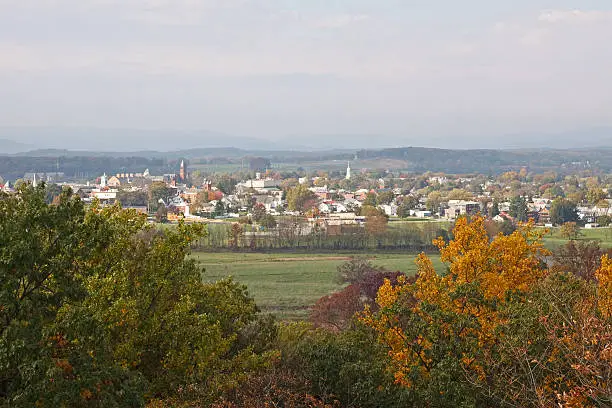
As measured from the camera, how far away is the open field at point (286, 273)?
4851 centimetres

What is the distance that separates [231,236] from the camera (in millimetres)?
76125

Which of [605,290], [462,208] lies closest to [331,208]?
[462,208]

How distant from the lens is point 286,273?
60812mm

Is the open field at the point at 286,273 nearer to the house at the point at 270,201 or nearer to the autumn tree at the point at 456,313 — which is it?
the autumn tree at the point at 456,313

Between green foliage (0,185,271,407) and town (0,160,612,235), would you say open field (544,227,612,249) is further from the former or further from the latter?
green foliage (0,185,271,407)

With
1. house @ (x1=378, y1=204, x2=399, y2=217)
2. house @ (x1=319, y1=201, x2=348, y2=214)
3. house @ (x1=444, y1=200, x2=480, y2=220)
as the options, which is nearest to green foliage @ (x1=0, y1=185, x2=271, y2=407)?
house @ (x1=319, y1=201, x2=348, y2=214)

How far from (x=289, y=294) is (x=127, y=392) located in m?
41.0

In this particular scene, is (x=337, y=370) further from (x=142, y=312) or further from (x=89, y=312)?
(x=89, y=312)

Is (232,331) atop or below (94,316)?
below

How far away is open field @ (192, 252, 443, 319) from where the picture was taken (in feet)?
159

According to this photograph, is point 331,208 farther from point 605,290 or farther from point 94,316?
point 94,316

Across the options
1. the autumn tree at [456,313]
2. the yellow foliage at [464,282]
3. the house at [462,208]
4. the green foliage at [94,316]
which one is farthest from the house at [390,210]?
the green foliage at [94,316]

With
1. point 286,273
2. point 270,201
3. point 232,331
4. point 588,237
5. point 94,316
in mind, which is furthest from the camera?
point 270,201

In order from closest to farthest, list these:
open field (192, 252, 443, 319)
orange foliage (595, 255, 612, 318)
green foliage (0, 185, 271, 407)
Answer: green foliage (0, 185, 271, 407) → orange foliage (595, 255, 612, 318) → open field (192, 252, 443, 319)
